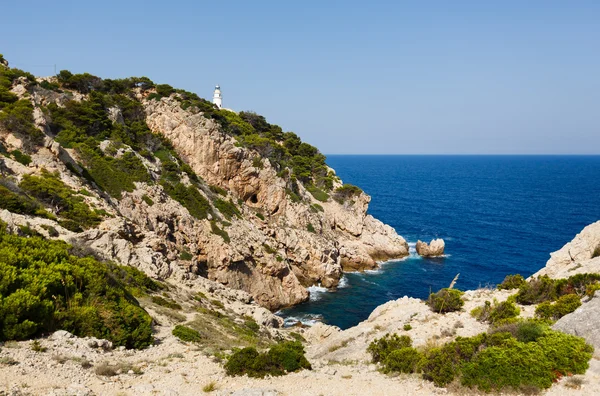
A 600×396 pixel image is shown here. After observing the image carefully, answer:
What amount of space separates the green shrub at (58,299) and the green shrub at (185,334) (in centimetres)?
188

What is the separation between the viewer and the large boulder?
13.8 meters

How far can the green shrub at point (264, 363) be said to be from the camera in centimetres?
1292

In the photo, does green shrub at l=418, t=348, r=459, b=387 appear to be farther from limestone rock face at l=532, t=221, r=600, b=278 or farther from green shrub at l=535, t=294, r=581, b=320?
limestone rock face at l=532, t=221, r=600, b=278

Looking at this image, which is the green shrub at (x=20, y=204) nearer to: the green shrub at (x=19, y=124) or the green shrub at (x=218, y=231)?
the green shrub at (x=19, y=124)

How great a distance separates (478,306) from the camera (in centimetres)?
2061

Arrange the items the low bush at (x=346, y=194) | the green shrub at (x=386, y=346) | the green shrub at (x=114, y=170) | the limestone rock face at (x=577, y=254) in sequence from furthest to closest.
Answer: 1. the low bush at (x=346, y=194)
2. the green shrub at (x=114, y=170)
3. the limestone rock face at (x=577, y=254)
4. the green shrub at (x=386, y=346)

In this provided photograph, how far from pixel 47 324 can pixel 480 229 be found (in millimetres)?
78833

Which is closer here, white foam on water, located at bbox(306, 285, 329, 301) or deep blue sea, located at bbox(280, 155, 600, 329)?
deep blue sea, located at bbox(280, 155, 600, 329)

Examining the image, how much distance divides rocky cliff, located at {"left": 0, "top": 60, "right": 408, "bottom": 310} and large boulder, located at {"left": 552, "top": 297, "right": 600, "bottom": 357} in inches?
962

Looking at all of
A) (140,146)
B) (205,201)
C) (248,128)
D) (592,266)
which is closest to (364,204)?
(248,128)

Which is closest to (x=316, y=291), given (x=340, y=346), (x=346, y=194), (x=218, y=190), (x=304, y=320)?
(x=304, y=320)

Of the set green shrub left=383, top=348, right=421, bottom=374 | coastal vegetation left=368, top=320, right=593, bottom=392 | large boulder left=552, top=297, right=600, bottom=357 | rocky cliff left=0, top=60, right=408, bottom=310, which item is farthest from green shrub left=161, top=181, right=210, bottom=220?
large boulder left=552, top=297, right=600, bottom=357

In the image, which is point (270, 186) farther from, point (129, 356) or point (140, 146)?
point (129, 356)

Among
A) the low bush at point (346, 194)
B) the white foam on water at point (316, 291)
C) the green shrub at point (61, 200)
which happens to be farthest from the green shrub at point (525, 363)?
the low bush at point (346, 194)
